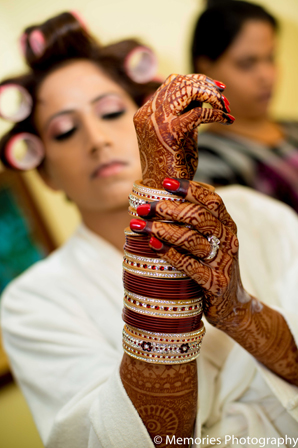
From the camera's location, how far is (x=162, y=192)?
472 millimetres

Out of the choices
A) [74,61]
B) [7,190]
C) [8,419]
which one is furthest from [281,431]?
[7,190]

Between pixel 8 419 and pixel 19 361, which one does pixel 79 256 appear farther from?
pixel 8 419

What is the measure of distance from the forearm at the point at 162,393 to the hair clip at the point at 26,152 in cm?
58

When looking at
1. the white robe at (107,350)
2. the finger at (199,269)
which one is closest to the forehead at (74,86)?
the white robe at (107,350)

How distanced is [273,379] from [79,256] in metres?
0.50

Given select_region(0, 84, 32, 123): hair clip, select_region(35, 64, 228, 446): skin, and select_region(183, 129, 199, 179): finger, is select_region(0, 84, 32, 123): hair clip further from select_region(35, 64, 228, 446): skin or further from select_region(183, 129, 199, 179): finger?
select_region(183, 129, 199, 179): finger

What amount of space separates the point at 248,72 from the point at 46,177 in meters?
0.85

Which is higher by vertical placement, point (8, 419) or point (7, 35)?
point (7, 35)

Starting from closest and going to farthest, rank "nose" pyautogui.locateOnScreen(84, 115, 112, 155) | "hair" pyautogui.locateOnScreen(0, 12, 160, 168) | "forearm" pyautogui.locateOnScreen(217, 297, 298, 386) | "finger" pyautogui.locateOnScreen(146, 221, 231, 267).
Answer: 1. "finger" pyautogui.locateOnScreen(146, 221, 231, 267)
2. "forearm" pyautogui.locateOnScreen(217, 297, 298, 386)
3. "nose" pyautogui.locateOnScreen(84, 115, 112, 155)
4. "hair" pyautogui.locateOnScreen(0, 12, 160, 168)

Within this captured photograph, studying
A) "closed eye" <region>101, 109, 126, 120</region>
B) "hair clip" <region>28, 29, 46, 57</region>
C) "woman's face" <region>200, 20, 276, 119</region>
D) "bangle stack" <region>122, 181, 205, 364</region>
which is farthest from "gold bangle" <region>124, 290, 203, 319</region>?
"woman's face" <region>200, 20, 276, 119</region>

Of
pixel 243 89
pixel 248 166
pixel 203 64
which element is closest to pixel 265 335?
pixel 248 166

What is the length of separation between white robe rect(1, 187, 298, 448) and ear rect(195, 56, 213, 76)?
70 centimetres

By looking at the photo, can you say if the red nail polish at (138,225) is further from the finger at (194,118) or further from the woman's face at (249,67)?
the woman's face at (249,67)

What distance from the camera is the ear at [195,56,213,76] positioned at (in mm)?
1476
